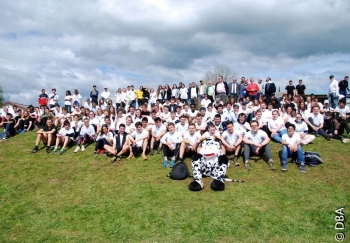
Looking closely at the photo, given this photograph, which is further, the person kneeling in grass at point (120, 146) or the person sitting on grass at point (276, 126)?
the person sitting on grass at point (276, 126)

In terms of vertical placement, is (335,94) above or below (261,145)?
above

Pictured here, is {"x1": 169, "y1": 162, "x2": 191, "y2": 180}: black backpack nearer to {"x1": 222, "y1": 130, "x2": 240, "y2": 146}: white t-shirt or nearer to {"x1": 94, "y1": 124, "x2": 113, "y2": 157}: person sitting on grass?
{"x1": 222, "y1": 130, "x2": 240, "y2": 146}: white t-shirt

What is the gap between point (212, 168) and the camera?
909 centimetres

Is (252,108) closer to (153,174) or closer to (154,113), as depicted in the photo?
(154,113)

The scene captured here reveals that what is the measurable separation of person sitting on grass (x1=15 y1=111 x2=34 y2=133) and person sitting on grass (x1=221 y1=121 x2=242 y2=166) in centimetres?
1303

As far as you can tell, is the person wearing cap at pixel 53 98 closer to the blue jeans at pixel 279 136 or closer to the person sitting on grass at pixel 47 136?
the person sitting on grass at pixel 47 136

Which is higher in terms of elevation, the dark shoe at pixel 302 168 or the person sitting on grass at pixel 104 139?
the person sitting on grass at pixel 104 139

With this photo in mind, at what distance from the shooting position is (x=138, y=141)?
12.1 m

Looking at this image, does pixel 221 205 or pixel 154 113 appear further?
pixel 154 113

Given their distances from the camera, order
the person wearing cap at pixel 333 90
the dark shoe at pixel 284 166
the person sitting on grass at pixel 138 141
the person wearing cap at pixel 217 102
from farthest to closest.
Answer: the person wearing cap at pixel 333 90 → the person wearing cap at pixel 217 102 → the person sitting on grass at pixel 138 141 → the dark shoe at pixel 284 166

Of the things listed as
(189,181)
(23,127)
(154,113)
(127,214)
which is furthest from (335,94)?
(23,127)

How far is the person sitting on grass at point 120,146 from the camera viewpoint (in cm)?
1185

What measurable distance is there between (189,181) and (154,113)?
221 inches

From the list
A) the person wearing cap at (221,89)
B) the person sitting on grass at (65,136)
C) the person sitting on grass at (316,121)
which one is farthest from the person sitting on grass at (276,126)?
the person sitting on grass at (65,136)
